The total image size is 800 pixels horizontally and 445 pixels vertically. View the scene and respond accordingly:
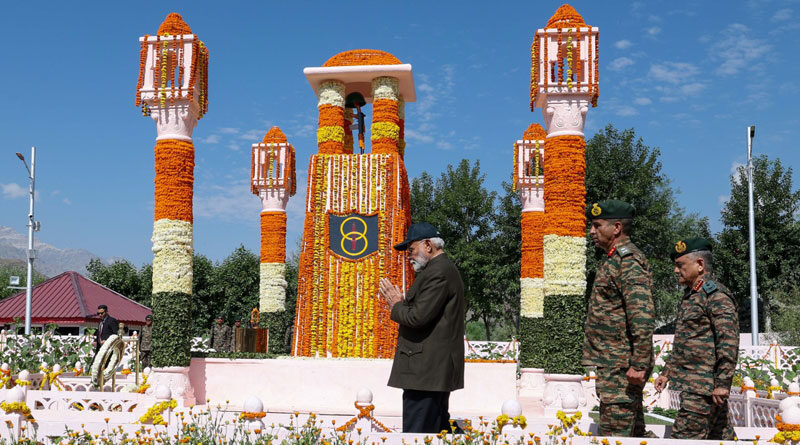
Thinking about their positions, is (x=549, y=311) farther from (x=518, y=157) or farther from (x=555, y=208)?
(x=518, y=157)

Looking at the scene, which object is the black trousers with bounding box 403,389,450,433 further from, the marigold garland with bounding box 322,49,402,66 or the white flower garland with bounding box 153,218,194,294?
the marigold garland with bounding box 322,49,402,66

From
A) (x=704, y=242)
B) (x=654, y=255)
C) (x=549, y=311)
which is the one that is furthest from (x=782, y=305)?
(x=704, y=242)

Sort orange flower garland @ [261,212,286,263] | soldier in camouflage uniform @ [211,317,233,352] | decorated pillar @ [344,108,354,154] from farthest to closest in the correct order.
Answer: soldier in camouflage uniform @ [211,317,233,352] < orange flower garland @ [261,212,286,263] < decorated pillar @ [344,108,354,154]

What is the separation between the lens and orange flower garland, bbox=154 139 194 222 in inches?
428

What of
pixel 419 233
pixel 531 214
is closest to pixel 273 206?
pixel 531 214

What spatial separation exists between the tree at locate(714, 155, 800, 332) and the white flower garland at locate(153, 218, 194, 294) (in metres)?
23.9

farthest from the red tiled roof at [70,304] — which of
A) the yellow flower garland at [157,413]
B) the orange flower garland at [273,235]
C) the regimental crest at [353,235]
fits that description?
the yellow flower garland at [157,413]

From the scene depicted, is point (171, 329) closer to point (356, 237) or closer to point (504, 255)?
point (356, 237)

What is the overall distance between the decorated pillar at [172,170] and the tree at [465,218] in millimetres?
18962

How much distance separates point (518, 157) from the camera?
16781 mm

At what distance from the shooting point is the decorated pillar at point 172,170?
10.7m

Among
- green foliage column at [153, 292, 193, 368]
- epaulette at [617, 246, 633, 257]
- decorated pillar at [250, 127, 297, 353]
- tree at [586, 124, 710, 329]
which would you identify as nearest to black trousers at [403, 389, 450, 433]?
epaulette at [617, 246, 633, 257]

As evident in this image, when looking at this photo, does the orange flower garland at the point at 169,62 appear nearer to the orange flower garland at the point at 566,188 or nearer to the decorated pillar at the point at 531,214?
the orange flower garland at the point at 566,188

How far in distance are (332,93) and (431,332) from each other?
11.4 meters
